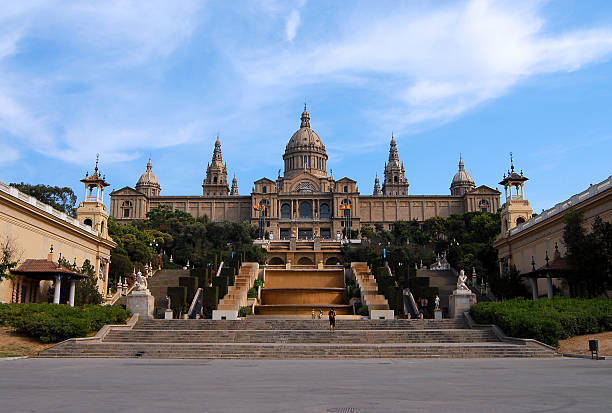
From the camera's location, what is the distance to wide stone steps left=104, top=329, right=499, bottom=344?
2741cm

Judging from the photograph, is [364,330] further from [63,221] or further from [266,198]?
[266,198]

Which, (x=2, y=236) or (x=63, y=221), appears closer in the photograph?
(x=2, y=236)

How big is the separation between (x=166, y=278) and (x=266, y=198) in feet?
243

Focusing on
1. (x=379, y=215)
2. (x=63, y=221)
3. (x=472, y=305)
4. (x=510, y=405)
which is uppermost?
(x=379, y=215)

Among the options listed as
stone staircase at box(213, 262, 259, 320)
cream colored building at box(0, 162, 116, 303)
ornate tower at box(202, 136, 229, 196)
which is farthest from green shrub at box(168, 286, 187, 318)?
ornate tower at box(202, 136, 229, 196)

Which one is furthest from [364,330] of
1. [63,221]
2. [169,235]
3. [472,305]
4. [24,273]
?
[169,235]

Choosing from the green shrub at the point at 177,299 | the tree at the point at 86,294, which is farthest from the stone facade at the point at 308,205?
the green shrub at the point at 177,299

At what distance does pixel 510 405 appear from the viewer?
1044 centimetres

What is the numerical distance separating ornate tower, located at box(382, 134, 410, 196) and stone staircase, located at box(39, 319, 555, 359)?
122 metres

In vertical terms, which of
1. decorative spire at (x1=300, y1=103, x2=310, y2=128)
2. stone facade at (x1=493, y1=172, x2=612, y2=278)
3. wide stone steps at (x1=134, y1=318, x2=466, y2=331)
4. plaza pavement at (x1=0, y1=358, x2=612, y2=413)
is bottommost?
plaza pavement at (x1=0, y1=358, x2=612, y2=413)

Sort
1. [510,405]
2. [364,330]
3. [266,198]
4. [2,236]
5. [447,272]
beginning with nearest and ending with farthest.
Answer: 1. [510,405]
2. [364,330]
3. [2,236]
4. [447,272]
5. [266,198]

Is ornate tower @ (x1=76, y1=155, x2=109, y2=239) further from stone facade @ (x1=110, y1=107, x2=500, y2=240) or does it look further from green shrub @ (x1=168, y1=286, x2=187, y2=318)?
stone facade @ (x1=110, y1=107, x2=500, y2=240)

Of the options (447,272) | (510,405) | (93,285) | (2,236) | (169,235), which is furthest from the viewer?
(169,235)

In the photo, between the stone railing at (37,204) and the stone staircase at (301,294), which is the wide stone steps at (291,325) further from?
the stone railing at (37,204)
